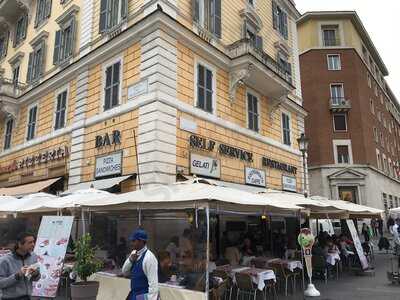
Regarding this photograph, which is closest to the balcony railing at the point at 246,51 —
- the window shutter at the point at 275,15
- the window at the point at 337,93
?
the window shutter at the point at 275,15

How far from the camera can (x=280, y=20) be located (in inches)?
934

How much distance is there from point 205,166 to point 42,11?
15.1 m

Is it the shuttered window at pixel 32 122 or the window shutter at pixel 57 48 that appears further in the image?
the shuttered window at pixel 32 122

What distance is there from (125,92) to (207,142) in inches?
145

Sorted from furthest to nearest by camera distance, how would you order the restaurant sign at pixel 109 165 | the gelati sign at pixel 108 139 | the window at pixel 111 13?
1. the window at pixel 111 13
2. the gelati sign at pixel 108 139
3. the restaurant sign at pixel 109 165

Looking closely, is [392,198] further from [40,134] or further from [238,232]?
[40,134]

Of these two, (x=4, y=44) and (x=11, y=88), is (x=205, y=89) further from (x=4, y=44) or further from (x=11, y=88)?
(x=4, y=44)

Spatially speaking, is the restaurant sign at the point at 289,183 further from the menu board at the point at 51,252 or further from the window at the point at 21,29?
the window at the point at 21,29

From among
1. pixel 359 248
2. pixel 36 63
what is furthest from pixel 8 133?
pixel 359 248

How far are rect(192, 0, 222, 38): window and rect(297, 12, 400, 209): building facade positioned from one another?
23.8m

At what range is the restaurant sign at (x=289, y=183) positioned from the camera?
2020 cm

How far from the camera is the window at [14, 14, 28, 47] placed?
79.0 ft

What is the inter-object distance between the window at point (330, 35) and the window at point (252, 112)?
2565 cm

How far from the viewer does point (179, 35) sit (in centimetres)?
1415
